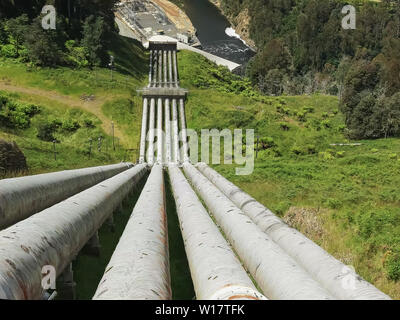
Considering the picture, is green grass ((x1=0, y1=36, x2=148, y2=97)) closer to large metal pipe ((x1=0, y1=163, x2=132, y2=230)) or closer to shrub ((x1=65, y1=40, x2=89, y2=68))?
shrub ((x1=65, y1=40, x2=89, y2=68))

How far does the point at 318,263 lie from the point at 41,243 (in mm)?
6390

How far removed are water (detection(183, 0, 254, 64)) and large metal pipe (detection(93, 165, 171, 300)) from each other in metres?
114

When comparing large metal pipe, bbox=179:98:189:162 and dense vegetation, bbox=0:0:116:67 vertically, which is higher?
dense vegetation, bbox=0:0:116:67

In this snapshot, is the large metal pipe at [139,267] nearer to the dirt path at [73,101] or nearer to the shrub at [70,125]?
the shrub at [70,125]

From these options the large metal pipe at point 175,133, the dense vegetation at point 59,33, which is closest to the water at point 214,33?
the dense vegetation at point 59,33

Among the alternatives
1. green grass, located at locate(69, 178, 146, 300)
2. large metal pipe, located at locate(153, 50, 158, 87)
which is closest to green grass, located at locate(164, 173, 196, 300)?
green grass, located at locate(69, 178, 146, 300)

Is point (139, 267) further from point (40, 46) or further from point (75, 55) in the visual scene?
point (75, 55)

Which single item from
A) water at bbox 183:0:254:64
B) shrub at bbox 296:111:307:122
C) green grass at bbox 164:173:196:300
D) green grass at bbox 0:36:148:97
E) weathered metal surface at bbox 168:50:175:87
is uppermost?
water at bbox 183:0:254:64

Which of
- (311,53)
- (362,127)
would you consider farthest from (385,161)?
(311,53)

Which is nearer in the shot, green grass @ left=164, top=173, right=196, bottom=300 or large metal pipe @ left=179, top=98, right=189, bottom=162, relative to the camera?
green grass @ left=164, top=173, right=196, bottom=300

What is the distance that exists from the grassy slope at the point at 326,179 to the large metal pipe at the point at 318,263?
3476 millimetres

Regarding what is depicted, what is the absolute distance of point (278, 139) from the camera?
43.3 m

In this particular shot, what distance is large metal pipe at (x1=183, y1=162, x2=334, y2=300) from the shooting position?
633 cm

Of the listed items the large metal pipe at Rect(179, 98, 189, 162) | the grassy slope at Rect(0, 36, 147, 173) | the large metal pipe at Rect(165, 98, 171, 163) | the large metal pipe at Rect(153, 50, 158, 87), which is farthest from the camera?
the large metal pipe at Rect(153, 50, 158, 87)
